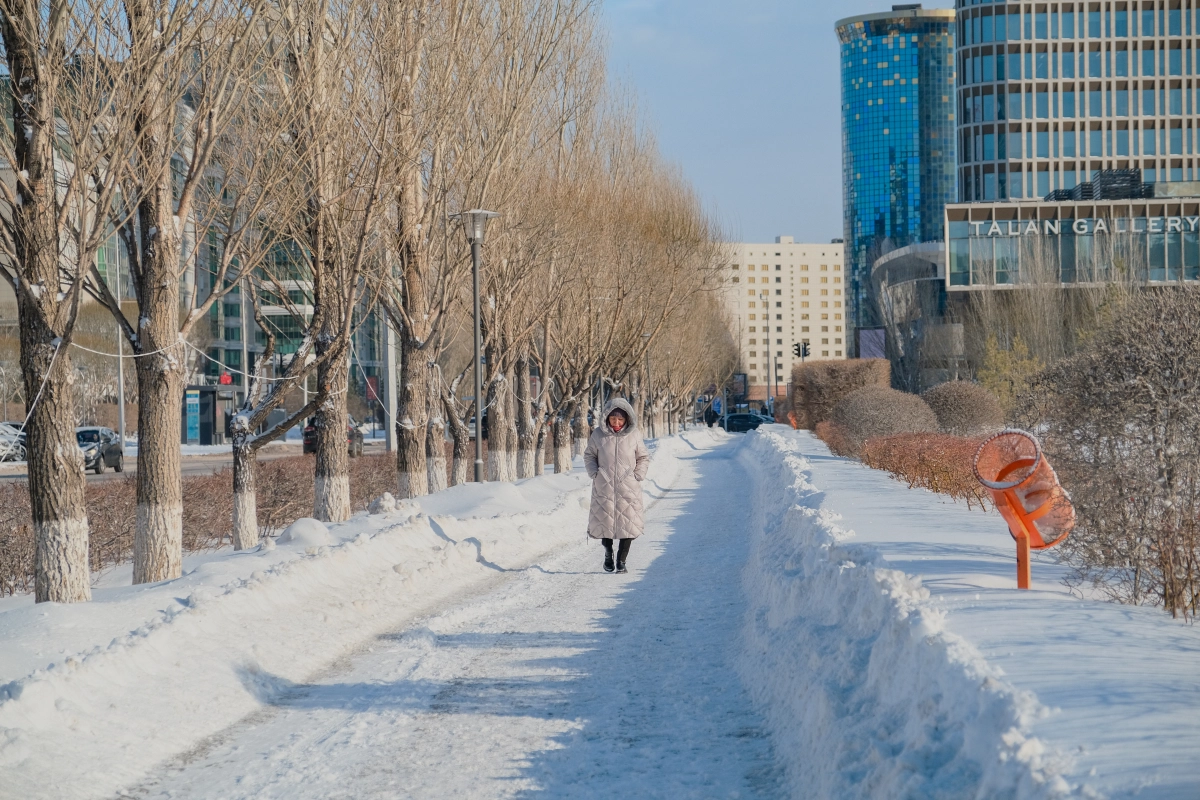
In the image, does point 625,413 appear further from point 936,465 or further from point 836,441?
point 836,441

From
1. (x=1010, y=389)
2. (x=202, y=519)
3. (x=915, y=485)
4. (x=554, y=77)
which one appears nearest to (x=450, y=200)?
(x=554, y=77)

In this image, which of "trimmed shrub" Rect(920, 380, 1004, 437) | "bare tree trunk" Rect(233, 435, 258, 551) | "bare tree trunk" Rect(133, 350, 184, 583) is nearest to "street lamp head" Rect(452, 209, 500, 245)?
"bare tree trunk" Rect(233, 435, 258, 551)

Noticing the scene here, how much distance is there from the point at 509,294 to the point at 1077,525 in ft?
58.1

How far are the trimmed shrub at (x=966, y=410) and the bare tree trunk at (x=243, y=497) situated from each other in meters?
18.8

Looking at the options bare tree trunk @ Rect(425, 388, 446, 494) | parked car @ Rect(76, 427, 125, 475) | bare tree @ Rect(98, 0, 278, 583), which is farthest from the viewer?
parked car @ Rect(76, 427, 125, 475)

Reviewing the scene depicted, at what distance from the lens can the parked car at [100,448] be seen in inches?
1477

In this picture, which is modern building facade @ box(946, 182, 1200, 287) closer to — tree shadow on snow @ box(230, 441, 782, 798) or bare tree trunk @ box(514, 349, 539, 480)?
→ bare tree trunk @ box(514, 349, 539, 480)

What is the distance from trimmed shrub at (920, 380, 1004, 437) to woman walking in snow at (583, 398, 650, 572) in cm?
1720

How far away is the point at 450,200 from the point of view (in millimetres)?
21875

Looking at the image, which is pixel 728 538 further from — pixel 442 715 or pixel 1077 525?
pixel 442 715

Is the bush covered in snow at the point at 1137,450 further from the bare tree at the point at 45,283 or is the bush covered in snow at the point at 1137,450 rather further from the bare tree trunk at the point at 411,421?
the bare tree trunk at the point at 411,421

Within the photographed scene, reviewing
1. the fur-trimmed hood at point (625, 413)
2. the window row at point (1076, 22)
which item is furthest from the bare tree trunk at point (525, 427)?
the window row at point (1076, 22)

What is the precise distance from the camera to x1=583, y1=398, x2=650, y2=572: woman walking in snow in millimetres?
13352

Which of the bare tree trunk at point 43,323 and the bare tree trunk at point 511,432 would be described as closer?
the bare tree trunk at point 43,323
